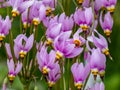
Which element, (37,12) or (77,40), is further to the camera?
(37,12)

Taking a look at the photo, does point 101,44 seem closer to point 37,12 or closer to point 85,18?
point 85,18

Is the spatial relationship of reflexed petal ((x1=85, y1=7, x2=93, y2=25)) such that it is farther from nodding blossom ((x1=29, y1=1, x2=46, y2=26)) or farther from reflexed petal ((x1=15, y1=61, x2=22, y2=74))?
reflexed petal ((x1=15, y1=61, x2=22, y2=74))

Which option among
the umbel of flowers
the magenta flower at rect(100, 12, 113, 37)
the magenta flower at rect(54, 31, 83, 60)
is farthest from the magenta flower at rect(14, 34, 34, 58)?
the magenta flower at rect(100, 12, 113, 37)

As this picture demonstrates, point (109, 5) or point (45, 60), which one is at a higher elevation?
point (109, 5)

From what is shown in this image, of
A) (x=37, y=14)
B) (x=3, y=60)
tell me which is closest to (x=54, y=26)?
(x=37, y=14)

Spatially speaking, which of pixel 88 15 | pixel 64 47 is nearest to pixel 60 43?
pixel 64 47

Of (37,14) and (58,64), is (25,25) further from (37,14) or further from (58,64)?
(58,64)
